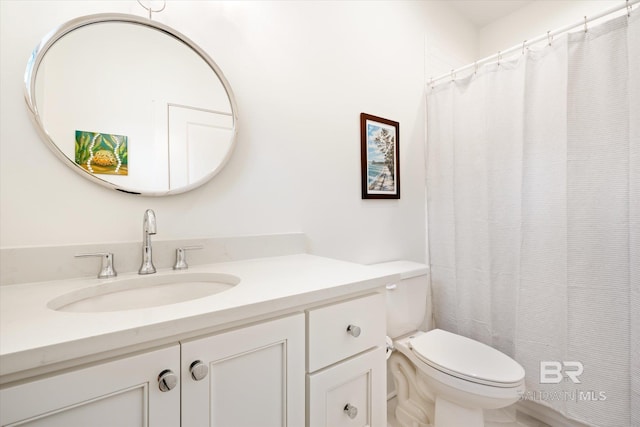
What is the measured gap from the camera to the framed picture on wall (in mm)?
1627

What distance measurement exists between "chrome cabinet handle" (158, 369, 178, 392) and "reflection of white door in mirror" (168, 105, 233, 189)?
2.21ft

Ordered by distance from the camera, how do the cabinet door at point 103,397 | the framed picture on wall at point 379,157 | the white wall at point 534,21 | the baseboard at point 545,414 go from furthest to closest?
the white wall at point 534,21 < the framed picture on wall at point 379,157 < the baseboard at point 545,414 < the cabinet door at point 103,397

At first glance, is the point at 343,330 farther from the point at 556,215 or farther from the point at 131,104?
the point at 556,215

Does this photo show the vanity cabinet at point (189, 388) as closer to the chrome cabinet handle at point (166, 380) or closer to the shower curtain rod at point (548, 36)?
the chrome cabinet handle at point (166, 380)

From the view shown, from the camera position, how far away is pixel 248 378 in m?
0.67

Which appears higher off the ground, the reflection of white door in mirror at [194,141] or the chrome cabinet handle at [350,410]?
the reflection of white door in mirror at [194,141]

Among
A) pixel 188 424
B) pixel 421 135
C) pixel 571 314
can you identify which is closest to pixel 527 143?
pixel 421 135

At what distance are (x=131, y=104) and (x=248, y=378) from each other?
3.07 ft

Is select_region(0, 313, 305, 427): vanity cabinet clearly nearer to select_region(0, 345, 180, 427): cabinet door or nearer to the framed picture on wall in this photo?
select_region(0, 345, 180, 427): cabinet door

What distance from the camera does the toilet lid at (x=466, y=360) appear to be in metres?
1.17

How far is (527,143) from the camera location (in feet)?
4.97

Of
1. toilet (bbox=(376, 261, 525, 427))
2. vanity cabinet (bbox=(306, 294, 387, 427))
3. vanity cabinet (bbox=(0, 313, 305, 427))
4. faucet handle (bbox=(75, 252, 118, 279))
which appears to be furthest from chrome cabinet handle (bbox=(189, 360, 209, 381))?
toilet (bbox=(376, 261, 525, 427))

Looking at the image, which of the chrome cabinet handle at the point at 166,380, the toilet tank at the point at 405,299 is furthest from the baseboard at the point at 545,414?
the chrome cabinet handle at the point at 166,380

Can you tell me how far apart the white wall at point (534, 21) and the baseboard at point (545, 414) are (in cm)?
227
